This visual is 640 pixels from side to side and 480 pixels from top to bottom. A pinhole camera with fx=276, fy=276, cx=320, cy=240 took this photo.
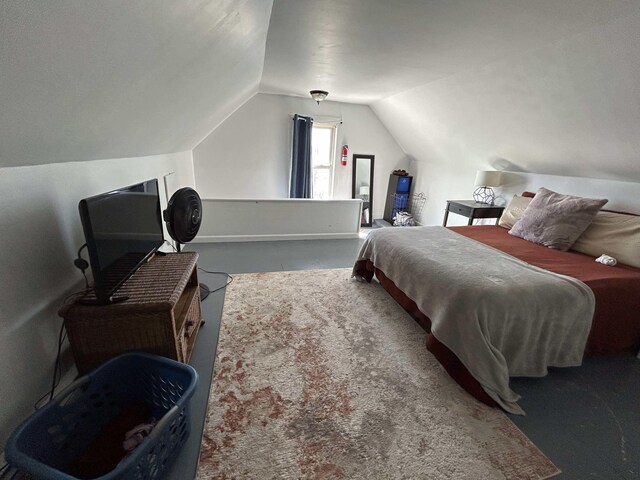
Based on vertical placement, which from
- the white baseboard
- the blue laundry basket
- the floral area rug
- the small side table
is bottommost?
the floral area rug

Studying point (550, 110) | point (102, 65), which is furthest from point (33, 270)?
point (550, 110)

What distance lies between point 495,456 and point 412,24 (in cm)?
257

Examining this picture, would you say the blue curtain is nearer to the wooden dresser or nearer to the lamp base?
the lamp base

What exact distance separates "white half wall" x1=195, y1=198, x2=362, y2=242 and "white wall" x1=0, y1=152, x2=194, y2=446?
2298 mm

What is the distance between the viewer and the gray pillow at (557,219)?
246cm

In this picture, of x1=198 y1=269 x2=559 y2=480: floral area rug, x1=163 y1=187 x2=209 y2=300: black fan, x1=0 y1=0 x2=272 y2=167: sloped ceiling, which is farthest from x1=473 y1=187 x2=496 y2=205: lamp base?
x1=163 y1=187 x2=209 y2=300: black fan

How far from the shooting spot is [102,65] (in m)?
0.95

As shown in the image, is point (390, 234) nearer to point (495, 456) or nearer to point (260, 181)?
point (495, 456)

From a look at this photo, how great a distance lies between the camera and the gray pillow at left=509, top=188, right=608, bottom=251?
2.46 m

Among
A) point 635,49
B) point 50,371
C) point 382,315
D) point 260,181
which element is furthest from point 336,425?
point 260,181

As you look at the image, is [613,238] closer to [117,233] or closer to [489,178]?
[489,178]

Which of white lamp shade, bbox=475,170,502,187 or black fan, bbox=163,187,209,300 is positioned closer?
black fan, bbox=163,187,209,300

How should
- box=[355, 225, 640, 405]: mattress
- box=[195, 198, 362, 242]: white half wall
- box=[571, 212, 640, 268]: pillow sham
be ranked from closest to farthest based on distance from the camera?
box=[355, 225, 640, 405]: mattress, box=[571, 212, 640, 268]: pillow sham, box=[195, 198, 362, 242]: white half wall

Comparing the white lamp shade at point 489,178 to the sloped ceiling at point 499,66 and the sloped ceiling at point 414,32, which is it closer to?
the sloped ceiling at point 499,66
